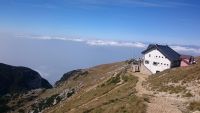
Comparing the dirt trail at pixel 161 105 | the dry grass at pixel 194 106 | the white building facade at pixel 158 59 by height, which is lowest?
the dirt trail at pixel 161 105

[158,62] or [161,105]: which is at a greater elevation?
[158,62]

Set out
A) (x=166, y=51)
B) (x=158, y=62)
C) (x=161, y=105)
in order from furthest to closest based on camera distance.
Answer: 1. (x=166, y=51)
2. (x=158, y=62)
3. (x=161, y=105)

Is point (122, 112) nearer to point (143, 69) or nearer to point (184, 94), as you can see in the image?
point (184, 94)

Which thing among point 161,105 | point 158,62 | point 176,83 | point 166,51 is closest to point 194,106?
point 161,105

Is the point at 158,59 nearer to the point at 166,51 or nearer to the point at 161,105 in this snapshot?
the point at 166,51

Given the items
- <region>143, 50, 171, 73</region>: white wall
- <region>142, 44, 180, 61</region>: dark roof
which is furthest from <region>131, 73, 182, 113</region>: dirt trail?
<region>142, 44, 180, 61</region>: dark roof

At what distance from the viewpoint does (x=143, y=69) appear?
330ft

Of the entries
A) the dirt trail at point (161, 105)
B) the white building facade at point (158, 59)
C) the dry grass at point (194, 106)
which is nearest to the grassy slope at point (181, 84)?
the dry grass at point (194, 106)

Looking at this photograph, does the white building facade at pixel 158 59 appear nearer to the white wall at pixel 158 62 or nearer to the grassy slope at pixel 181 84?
the white wall at pixel 158 62

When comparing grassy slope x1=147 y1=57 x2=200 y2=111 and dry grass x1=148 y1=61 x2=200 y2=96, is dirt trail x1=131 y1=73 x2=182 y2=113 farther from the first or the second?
dry grass x1=148 y1=61 x2=200 y2=96

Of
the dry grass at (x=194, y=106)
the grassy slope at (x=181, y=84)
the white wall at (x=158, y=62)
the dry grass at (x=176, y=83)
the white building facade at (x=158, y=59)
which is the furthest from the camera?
the white wall at (x=158, y=62)

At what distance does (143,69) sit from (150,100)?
48244 mm

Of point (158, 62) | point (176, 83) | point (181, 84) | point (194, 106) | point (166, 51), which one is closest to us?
point (194, 106)

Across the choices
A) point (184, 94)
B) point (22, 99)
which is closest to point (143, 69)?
point (184, 94)
